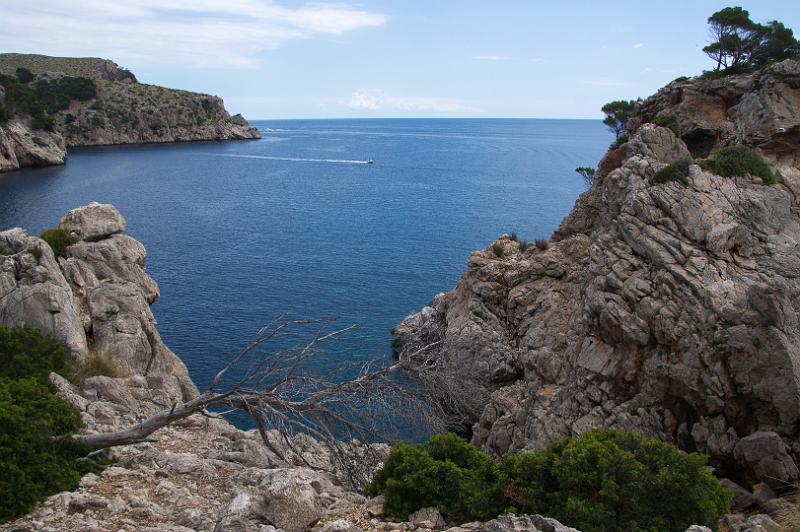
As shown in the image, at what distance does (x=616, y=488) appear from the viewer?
39.7 ft

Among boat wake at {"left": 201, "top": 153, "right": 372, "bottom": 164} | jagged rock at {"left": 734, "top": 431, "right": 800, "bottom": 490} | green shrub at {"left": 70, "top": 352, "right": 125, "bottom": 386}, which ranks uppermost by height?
boat wake at {"left": 201, "top": 153, "right": 372, "bottom": 164}

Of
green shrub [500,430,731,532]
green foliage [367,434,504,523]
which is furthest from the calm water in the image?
green shrub [500,430,731,532]

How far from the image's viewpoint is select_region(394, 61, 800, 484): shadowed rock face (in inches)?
807

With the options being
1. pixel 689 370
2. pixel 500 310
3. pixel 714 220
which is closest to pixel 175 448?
pixel 689 370

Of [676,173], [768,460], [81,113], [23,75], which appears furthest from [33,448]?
[23,75]

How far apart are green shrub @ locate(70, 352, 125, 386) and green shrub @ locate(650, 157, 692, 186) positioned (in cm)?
2462

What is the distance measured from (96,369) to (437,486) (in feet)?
51.7

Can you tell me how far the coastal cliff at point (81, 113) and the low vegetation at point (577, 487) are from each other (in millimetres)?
117472

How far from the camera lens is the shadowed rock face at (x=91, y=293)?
2255 cm

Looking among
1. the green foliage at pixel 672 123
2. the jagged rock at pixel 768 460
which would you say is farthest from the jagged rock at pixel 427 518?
the green foliage at pixel 672 123

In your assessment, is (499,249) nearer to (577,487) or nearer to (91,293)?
(91,293)

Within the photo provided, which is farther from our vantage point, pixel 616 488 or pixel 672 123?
pixel 672 123

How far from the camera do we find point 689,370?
872 inches

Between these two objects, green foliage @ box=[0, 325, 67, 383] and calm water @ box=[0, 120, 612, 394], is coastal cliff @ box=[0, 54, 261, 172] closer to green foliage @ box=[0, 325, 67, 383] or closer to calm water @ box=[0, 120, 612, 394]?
calm water @ box=[0, 120, 612, 394]
